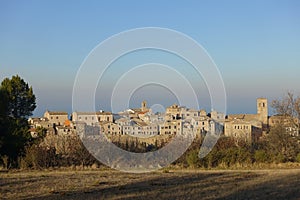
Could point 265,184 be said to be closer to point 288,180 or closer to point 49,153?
point 288,180

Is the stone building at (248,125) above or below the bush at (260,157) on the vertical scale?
above

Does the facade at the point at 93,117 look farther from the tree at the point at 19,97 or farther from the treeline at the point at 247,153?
the tree at the point at 19,97

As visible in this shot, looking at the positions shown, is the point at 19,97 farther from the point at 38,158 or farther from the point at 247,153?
the point at 247,153

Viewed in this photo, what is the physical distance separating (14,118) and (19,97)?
13.0 ft

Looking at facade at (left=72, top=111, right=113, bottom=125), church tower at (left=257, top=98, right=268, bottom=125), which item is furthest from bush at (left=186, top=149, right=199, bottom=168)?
church tower at (left=257, top=98, right=268, bottom=125)

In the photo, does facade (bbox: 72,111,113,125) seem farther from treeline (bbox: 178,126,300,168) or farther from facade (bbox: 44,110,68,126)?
facade (bbox: 44,110,68,126)

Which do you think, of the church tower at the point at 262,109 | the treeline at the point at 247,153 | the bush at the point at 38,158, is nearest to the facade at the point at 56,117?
the church tower at the point at 262,109

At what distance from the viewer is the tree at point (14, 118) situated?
Result: 2520 cm

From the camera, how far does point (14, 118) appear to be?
28594 mm

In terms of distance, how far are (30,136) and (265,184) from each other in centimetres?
1647

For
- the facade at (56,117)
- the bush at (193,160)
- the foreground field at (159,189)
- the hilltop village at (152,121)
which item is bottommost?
the foreground field at (159,189)

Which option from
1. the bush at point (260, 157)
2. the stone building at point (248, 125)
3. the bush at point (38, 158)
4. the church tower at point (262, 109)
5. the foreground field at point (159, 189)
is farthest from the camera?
the church tower at point (262, 109)

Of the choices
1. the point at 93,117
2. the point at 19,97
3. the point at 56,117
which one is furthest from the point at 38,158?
the point at 56,117

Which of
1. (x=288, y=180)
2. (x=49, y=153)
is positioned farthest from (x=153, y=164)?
(x=288, y=180)
